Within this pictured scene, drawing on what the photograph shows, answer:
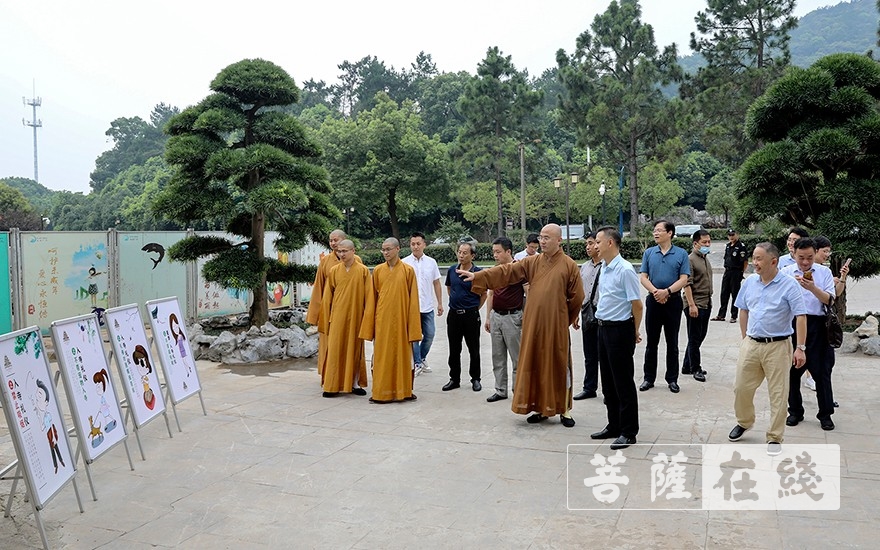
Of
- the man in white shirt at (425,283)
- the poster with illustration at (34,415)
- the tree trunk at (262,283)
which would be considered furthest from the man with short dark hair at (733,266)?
the poster with illustration at (34,415)

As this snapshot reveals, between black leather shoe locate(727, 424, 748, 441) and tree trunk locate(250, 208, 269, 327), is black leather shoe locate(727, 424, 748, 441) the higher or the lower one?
the lower one

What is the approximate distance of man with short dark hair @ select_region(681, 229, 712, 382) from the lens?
753 centimetres

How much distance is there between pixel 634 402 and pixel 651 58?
32.8 m

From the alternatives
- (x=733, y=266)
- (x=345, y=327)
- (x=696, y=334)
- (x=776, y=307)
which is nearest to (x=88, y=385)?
(x=345, y=327)

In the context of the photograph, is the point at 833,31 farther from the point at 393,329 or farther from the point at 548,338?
the point at 548,338

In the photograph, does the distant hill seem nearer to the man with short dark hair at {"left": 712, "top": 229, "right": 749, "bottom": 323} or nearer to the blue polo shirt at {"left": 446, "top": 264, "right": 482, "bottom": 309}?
the man with short dark hair at {"left": 712, "top": 229, "right": 749, "bottom": 323}

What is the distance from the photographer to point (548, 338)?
5.76 m

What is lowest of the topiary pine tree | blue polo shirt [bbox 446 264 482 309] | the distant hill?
blue polo shirt [bbox 446 264 482 309]

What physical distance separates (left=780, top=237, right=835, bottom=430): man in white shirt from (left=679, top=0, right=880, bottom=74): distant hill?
165369mm

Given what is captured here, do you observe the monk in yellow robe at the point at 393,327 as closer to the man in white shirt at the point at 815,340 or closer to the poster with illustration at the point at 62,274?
the man in white shirt at the point at 815,340

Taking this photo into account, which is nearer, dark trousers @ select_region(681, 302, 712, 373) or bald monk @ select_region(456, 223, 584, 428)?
bald monk @ select_region(456, 223, 584, 428)

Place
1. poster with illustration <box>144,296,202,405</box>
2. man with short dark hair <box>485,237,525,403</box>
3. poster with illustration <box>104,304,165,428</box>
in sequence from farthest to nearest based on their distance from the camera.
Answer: man with short dark hair <box>485,237,525,403</box> → poster with illustration <box>144,296,202,405</box> → poster with illustration <box>104,304,165,428</box>

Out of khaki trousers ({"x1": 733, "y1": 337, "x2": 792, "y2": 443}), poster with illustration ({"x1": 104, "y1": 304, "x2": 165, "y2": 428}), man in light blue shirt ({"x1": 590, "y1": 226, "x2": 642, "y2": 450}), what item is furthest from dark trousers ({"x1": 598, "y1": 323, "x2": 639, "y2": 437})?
poster with illustration ({"x1": 104, "y1": 304, "x2": 165, "y2": 428})

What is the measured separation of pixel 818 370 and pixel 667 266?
6.08ft
